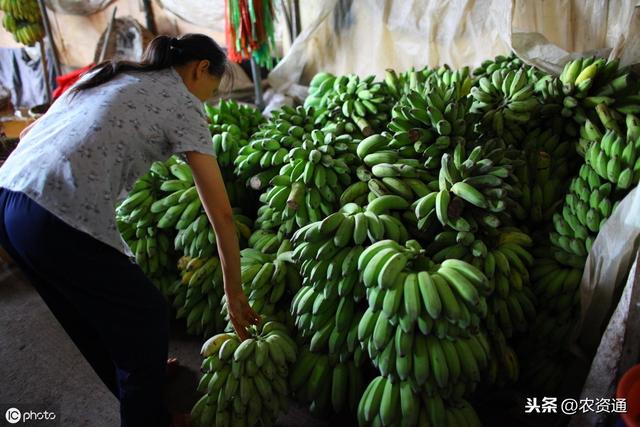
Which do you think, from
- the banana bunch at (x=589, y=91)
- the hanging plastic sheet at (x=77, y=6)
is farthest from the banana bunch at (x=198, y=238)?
the hanging plastic sheet at (x=77, y=6)

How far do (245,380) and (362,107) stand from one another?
5.43ft

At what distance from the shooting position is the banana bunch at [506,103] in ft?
7.79

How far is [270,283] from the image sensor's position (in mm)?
2221

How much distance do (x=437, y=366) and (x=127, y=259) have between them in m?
1.18

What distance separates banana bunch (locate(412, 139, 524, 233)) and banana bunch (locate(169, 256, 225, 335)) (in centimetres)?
113

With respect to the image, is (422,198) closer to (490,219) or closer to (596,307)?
(490,219)

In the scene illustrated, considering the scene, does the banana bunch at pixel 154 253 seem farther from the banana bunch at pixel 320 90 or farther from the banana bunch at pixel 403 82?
the banana bunch at pixel 403 82

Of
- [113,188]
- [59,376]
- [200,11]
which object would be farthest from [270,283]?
[200,11]

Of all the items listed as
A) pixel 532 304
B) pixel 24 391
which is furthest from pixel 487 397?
pixel 24 391

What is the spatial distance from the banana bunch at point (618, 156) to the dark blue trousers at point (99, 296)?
1929 millimetres

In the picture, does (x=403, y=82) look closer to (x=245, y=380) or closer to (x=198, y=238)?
(x=198, y=238)

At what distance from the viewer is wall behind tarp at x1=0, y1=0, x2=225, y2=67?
550cm

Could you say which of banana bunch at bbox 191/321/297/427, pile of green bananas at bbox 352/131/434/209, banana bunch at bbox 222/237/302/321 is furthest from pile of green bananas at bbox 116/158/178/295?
pile of green bananas at bbox 352/131/434/209

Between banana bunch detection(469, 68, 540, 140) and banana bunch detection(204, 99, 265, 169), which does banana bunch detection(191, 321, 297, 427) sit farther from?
banana bunch detection(469, 68, 540, 140)
